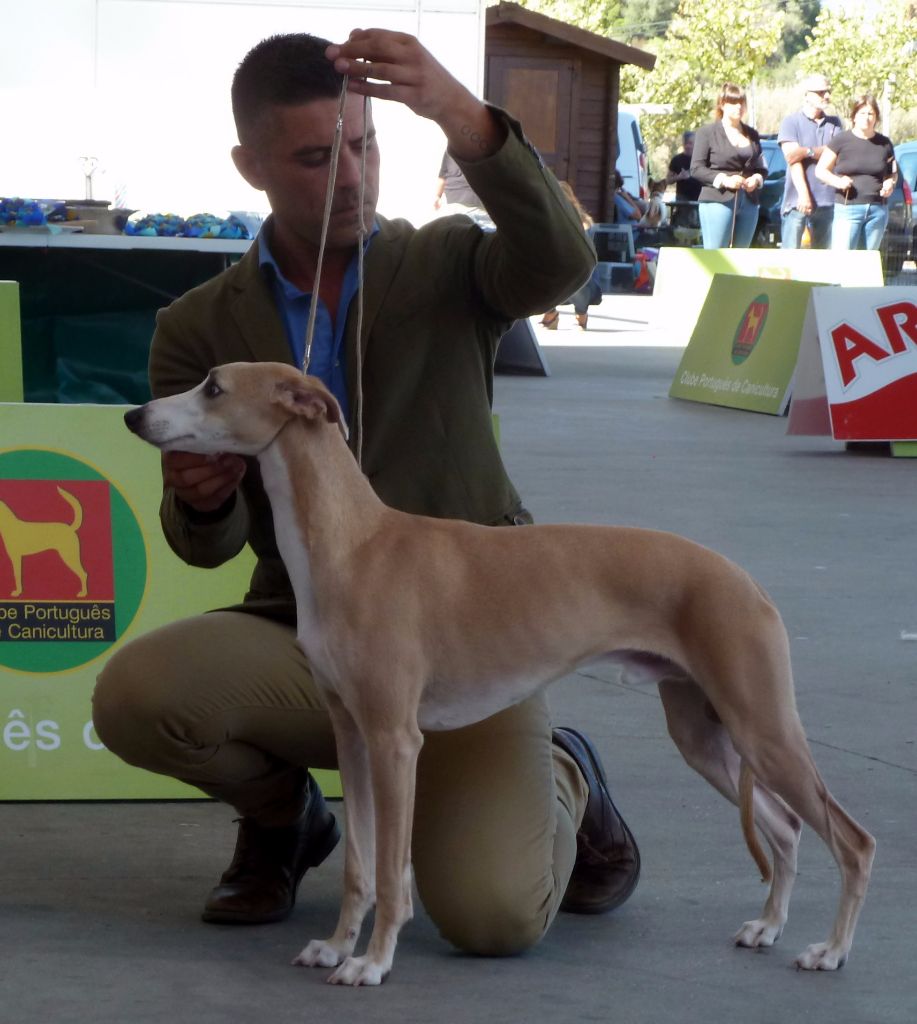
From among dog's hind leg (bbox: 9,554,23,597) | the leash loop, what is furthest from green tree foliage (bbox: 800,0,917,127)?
the leash loop

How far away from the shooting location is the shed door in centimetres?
2727

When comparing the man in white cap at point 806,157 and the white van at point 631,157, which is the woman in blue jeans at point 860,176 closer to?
the man in white cap at point 806,157

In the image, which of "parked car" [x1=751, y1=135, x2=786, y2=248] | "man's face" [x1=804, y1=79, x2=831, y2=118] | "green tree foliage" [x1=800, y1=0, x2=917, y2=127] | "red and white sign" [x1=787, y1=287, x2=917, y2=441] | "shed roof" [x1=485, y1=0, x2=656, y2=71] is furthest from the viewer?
"green tree foliage" [x1=800, y1=0, x2=917, y2=127]

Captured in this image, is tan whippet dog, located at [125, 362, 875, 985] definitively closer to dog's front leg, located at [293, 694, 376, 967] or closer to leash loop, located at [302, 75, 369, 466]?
dog's front leg, located at [293, 694, 376, 967]

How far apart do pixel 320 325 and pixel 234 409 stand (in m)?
0.59

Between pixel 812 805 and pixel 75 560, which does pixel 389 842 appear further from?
pixel 75 560

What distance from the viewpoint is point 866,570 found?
7.84 metres

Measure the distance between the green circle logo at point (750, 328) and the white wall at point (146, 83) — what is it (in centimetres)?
437

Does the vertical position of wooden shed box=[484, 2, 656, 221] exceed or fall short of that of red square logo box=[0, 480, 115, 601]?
it exceeds it

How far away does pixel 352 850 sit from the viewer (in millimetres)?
3447

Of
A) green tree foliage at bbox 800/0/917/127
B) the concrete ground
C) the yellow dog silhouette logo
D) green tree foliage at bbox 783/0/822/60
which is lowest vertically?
the concrete ground

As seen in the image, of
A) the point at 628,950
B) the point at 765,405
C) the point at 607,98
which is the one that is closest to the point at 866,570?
the point at 628,950

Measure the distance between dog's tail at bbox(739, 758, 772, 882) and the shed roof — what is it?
23.8 metres

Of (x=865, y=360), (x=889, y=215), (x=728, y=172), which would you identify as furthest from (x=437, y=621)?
(x=889, y=215)
